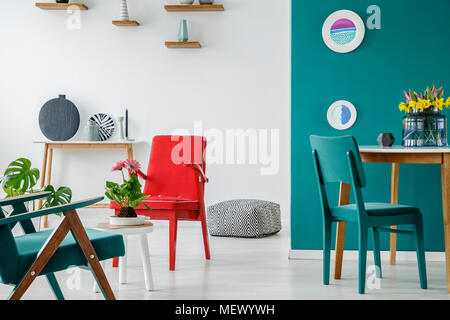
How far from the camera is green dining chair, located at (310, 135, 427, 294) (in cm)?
259

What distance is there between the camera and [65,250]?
192 cm

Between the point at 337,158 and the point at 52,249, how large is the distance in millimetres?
1478

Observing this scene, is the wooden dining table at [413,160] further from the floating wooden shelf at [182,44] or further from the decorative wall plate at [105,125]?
the decorative wall plate at [105,125]

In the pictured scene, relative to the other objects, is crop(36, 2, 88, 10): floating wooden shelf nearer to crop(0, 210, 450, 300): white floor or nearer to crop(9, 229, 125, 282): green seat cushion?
crop(0, 210, 450, 300): white floor

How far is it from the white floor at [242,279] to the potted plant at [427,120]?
80 centimetres

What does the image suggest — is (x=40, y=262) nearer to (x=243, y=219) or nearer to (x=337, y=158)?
(x=337, y=158)

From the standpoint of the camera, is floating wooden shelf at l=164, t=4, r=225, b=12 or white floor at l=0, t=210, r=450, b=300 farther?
floating wooden shelf at l=164, t=4, r=225, b=12

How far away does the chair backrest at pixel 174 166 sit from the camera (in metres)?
3.77

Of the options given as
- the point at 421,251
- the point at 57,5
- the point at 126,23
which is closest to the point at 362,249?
the point at 421,251

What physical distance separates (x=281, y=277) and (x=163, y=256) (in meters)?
0.99

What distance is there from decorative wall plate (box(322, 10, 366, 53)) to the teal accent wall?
0.13 ft

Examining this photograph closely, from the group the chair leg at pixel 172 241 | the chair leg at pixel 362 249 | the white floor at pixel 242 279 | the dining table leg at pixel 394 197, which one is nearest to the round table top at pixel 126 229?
the white floor at pixel 242 279

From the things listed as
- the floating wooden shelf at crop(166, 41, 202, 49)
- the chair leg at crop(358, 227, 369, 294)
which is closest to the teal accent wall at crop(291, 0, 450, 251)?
the chair leg at crop(358, 227, 369, 294)
